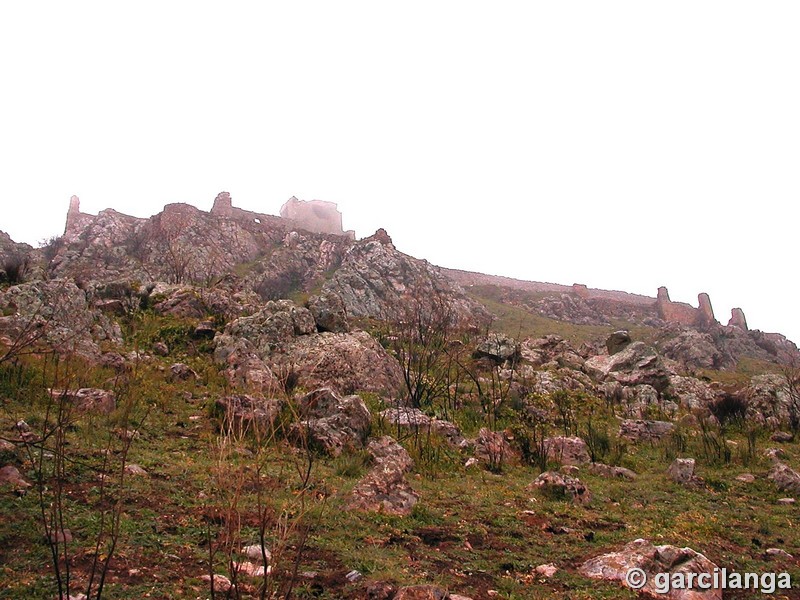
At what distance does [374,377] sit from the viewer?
13.7 m

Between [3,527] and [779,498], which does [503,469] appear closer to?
[779,498]

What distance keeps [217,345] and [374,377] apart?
163 inches

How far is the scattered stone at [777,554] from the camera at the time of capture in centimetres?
521

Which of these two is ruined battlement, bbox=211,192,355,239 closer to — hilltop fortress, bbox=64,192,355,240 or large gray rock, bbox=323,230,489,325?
hilltop fortress, bbox=64,192,355,240

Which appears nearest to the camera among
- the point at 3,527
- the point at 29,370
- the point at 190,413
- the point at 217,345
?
the point at 3,527

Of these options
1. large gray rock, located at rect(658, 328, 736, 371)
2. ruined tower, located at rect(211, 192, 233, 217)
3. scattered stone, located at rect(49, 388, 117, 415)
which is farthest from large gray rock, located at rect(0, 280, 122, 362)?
ruined tower, located at rect(211, 192, 233, 217)

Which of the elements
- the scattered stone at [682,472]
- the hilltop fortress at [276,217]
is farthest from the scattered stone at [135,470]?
the hilltop fortress at [276,217]

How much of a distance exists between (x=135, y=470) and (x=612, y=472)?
7370 mm

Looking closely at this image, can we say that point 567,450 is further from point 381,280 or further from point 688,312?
point 688,312

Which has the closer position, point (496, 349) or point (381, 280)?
point (496, 349)

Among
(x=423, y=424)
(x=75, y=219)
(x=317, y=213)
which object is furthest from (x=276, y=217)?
(x=423, y=424)

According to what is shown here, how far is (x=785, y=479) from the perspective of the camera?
8.27 meters

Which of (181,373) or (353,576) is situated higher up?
(353,576)

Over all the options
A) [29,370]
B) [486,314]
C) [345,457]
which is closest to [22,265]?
[29,370]
